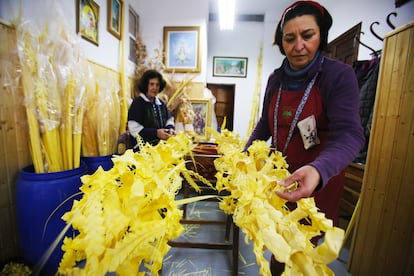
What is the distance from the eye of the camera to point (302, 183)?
1.89 feet

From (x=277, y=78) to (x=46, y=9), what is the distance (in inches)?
71.6

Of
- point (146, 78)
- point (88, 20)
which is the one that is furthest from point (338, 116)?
point (88, 20)

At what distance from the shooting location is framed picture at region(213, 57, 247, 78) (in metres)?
5.25

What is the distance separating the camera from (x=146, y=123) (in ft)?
8.09

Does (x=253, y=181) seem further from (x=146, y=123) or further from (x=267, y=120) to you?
(x=146, y=123)

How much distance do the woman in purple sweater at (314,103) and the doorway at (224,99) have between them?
4.44m

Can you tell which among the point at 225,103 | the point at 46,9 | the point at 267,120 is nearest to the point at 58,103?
the point at 46,9

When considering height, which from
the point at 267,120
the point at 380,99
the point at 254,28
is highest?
the point at 254,28

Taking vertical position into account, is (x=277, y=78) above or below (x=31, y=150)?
above

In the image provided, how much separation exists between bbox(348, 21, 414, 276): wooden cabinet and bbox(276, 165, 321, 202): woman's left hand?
1187 mm

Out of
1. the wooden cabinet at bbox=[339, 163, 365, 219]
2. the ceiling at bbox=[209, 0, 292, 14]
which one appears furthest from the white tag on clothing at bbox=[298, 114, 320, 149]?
the ceiling at bbox=[209, 0, 292, 14]

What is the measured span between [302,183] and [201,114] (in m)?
3.42

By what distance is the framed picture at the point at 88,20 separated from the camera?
2.00m

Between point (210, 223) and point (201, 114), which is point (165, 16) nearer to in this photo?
point (201, 114)
